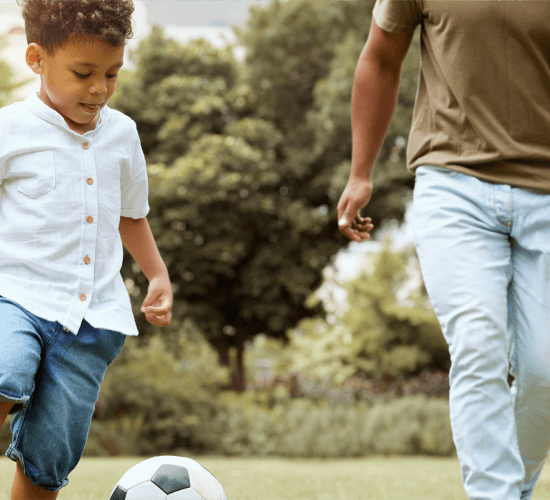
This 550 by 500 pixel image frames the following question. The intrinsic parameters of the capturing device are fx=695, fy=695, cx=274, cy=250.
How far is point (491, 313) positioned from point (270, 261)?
47.6 ft

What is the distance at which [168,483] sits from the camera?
2463 mm

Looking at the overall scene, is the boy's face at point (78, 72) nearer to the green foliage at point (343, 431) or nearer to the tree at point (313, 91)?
the green foliage at point (343, 431)

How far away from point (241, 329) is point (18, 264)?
626 inches

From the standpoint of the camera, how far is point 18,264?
2141 millimetres

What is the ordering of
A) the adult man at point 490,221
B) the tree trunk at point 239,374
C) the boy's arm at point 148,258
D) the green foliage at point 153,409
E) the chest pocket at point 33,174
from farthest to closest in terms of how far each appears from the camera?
the tree trunk at point 239,374 → the green foliage at point 153,409 → the boy's arm at point 148,258 → the chest pocket at point 33,174 → the adult man at point 490,221

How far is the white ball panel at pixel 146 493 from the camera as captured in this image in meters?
2.43

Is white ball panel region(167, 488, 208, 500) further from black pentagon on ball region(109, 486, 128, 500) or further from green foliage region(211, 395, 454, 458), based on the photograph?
green foliage region(211, 395, 454, 458)

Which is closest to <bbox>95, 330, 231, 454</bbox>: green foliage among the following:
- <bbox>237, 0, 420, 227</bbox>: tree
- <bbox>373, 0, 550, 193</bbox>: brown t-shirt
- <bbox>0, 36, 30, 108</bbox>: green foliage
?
<bbox>0, 36, 30, 108</bbox>: green foliage

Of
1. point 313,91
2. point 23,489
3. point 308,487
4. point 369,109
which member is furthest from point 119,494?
point 313,91

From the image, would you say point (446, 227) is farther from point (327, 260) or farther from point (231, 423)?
point (327, 260)

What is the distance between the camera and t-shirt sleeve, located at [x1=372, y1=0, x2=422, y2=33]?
243 cm

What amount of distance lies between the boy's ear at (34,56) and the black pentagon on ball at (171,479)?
144cm

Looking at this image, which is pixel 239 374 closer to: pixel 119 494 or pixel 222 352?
pixel 222 352

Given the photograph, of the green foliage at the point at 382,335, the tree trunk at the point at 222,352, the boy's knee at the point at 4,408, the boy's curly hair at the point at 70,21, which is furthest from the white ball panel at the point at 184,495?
the tree trunk at the point at 222,352
